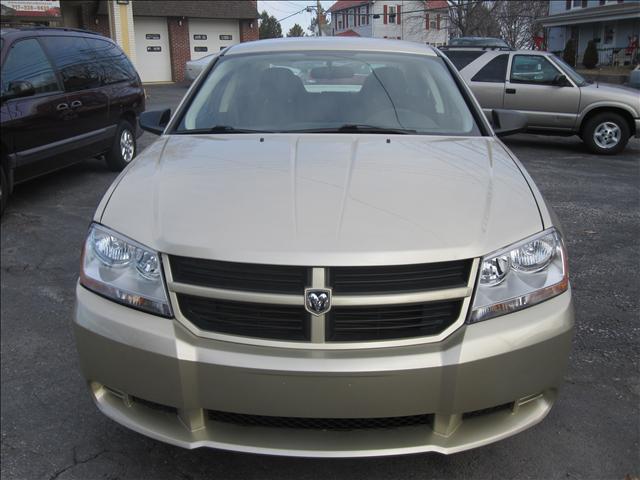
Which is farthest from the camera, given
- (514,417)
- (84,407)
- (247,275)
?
(84,407)

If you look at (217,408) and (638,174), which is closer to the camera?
(217,408)

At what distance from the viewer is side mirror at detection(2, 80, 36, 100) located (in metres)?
5.95

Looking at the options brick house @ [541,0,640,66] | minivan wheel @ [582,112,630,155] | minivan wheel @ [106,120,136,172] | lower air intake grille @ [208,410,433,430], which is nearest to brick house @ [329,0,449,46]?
brick house @ [541,0,640,66]

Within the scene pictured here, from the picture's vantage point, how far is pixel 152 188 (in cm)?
253

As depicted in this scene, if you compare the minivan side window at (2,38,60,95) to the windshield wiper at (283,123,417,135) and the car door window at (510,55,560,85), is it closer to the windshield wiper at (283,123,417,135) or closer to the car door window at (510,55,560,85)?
the windshield wiper at (283,123,417,135)

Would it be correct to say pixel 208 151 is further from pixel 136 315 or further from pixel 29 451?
pixel 29 451

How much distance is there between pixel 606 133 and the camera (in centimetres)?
1030

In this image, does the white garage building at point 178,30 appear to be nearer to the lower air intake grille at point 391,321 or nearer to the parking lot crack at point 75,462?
the parking lot crack at point 75,462

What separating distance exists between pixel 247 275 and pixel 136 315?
0.44m

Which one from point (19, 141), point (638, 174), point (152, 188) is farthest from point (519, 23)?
point (152, 188)

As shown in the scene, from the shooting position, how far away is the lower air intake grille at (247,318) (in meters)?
2.06

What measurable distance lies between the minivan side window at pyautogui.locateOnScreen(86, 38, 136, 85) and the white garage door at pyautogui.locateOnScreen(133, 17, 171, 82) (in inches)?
895

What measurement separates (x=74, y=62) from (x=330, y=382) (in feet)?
21.6

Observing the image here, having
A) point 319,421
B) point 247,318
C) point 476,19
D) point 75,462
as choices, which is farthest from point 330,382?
point 476,19
